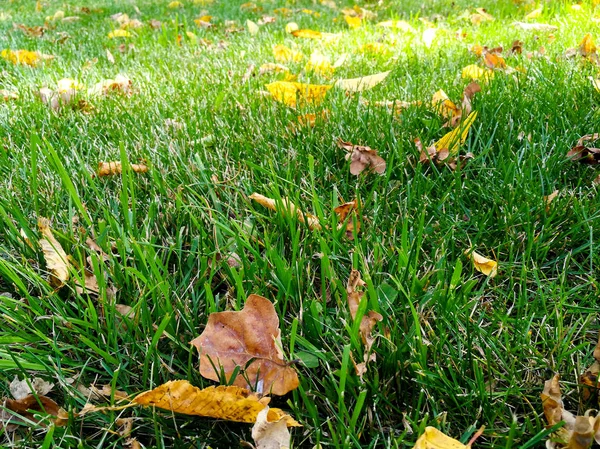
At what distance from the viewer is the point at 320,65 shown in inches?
109

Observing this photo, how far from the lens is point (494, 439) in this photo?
0.81m

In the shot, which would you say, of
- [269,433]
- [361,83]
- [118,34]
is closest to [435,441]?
[269,433]

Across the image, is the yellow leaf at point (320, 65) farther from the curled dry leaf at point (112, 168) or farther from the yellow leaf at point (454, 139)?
the curled dry leaf at point (112, 168)

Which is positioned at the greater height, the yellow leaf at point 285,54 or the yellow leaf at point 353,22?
the yellow leaf at point 353,22

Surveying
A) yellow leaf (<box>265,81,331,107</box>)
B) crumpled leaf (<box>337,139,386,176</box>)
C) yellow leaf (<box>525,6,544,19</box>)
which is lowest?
crumpled leaf (<box>337,139,386,176</box>)

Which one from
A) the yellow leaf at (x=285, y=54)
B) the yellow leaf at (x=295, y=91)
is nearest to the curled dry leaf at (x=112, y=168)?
the yellow leaf at (x=295, y=91)

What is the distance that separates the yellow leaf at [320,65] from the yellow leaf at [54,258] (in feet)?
5.95

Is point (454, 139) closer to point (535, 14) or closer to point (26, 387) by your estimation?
point (26, 387)

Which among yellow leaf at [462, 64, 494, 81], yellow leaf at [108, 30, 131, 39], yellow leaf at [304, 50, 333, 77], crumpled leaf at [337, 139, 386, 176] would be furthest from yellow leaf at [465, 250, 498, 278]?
yellow leaf at [108, 30, 131, 39]

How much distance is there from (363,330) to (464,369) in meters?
0.20

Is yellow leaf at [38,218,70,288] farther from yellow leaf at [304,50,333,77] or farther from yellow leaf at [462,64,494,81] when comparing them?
yellow leaf at [462,64,494,81]

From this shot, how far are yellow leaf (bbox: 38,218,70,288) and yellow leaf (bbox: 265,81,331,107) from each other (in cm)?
122

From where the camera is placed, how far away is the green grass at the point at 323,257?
2.85 feet

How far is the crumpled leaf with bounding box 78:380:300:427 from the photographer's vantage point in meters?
0.81
